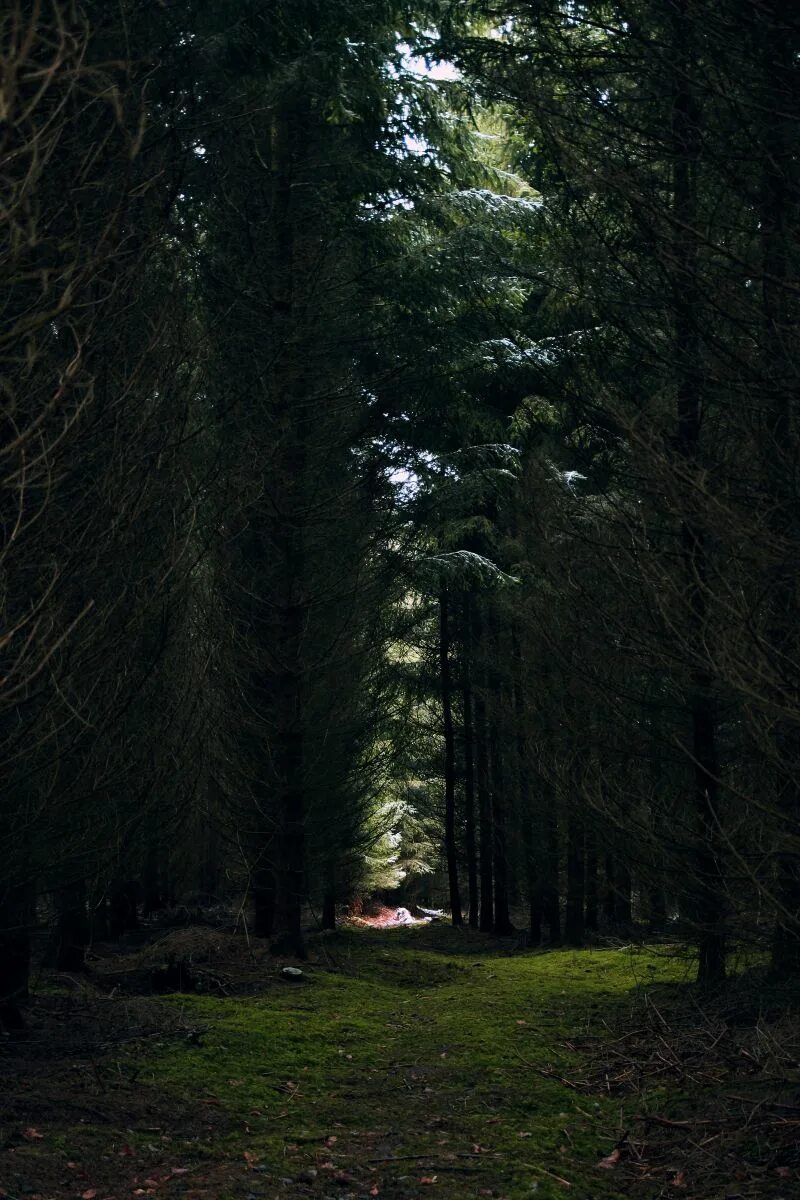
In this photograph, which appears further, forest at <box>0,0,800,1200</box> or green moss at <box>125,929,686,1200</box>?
green moss at <box>125,929,686,1200</box>

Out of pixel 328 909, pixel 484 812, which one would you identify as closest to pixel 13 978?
pixel 328 909

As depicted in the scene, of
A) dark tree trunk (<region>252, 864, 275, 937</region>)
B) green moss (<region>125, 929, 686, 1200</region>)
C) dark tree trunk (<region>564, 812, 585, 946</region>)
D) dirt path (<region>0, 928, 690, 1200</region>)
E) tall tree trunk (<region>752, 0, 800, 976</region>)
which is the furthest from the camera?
dark tree trunk (<region>252, 864, 275, 937</region>)

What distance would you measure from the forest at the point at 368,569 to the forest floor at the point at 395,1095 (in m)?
Result: 0.05

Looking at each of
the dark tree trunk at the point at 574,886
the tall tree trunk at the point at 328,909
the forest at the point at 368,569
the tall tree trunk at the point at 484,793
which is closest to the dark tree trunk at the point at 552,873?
the forest at the point at 368,569

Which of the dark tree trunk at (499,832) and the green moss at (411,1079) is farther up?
the dark tree trunk at (499,832)

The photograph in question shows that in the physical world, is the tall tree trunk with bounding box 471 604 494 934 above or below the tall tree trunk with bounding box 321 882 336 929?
above

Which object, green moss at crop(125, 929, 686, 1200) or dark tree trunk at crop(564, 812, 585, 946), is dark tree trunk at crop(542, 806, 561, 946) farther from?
green moss at crop(125, 929, 686, 1200)

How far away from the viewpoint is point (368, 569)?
13.6 metres

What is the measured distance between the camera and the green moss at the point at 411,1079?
225 inches

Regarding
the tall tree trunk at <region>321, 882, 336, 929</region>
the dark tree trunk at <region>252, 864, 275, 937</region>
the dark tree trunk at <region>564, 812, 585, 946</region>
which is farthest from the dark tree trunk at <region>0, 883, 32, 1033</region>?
the tall tree trunk at <region>321, 882, 336, 929</region>

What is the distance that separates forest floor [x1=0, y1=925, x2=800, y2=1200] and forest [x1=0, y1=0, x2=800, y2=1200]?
48 millimetres

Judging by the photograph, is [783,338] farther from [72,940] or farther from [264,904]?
[264,904]

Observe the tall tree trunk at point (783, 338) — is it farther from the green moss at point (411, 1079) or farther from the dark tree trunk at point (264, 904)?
the dark tree trunk at point (264, 904)

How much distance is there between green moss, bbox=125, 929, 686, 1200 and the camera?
18.7 feet
